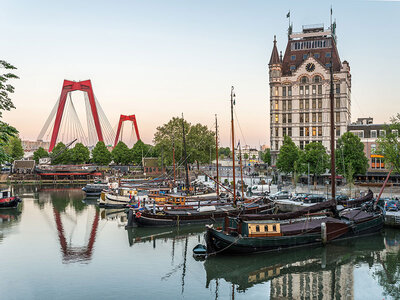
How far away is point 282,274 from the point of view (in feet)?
82.8

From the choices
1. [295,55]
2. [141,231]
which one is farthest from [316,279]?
[295,55]

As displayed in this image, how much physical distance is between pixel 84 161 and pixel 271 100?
214ft

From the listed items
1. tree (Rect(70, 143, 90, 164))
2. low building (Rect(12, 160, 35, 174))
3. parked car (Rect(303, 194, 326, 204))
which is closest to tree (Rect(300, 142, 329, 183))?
parked car (Rect(303, 194, 326, 204))

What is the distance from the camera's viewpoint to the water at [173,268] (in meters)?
21.9

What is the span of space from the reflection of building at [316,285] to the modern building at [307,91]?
185ft

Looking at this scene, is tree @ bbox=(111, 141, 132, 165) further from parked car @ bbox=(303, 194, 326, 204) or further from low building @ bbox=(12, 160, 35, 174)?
parked car @ bbox=(303, 194, 326, 204)

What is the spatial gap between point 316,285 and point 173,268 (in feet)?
33.1

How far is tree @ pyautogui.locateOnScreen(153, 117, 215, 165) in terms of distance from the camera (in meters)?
88.8

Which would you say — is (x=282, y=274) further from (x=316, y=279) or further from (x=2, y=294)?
(x=2, y=294)

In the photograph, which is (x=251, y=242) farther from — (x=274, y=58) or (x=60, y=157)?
(x=60, y=157)

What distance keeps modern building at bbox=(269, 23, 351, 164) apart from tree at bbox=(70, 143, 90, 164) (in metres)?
63.0

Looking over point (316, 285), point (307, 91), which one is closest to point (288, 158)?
point (307, 91)

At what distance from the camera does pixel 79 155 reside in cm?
11294

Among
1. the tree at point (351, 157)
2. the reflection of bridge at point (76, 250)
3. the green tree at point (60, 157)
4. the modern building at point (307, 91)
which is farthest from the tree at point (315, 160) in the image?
the green tree at point (60, 157)
